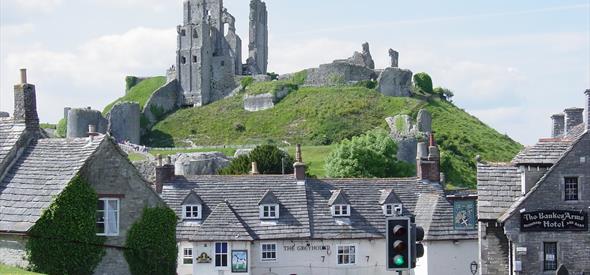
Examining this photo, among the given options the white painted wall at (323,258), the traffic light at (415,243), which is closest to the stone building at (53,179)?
the traffic light at (415,243)

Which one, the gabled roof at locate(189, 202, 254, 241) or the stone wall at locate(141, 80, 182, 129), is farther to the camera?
the stone wall at locate(141, 80, 182, 129)

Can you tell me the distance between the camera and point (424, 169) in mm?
57469

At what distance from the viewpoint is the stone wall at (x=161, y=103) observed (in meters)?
142

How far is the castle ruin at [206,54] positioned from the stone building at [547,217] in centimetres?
10499

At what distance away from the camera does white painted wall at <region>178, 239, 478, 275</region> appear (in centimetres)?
5169

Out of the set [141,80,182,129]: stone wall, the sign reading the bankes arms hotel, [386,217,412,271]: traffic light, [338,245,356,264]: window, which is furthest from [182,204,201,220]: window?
[141,80,182,129]: stone wall

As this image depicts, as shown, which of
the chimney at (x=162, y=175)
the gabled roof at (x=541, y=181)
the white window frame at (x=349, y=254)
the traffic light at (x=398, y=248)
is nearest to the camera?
the traffic light at (x=398, y=248)

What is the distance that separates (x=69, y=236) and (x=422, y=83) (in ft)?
356

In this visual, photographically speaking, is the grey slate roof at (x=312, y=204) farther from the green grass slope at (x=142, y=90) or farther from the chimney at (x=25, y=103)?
the green grass slope at (x=142, y=90)

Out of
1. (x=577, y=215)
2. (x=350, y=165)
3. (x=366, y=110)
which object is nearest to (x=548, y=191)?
(x=577, y=215)

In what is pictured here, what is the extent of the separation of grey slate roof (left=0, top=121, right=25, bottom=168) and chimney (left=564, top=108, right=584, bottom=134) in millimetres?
21609

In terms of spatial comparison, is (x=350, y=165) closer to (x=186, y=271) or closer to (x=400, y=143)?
(x=400, y=143)

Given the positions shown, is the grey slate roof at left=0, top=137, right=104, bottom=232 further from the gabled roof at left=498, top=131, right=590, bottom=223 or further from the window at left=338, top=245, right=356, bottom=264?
the window at left=338, top=245, right=356, bottom=264

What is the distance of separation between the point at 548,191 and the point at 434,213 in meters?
13.2
